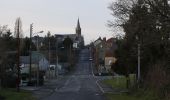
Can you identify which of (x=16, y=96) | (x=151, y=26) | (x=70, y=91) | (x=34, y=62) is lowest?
(x=70, y=91)

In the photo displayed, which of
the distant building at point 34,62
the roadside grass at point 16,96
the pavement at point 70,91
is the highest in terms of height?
the distant building at point 34,62

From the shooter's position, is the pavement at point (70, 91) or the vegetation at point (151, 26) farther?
the pavement at point (70, 91)

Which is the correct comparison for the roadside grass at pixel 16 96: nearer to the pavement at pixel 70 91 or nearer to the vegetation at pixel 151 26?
the pavement at pixel 70 91

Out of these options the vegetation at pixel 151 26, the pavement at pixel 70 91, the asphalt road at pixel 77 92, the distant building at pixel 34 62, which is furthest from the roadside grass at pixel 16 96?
the distant building at pixel 34 62

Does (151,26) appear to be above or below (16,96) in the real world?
above

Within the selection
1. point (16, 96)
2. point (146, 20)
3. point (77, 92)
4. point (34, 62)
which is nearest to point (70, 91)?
point (77, 92)

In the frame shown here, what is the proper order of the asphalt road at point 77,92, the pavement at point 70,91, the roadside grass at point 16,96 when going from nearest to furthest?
the roadside grass at point 16,96 → the asphalt road at point 77,92 → the pavement at point 70,91

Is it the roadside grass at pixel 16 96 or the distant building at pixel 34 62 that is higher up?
the distant building at pixel 34 62

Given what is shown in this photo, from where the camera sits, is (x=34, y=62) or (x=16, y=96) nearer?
(x=16, y=96)

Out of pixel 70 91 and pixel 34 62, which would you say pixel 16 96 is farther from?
pixel 34 62

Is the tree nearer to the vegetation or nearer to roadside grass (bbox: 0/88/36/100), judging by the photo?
the vegetation

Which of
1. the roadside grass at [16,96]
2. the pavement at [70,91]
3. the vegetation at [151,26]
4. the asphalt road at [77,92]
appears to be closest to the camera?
the vegetation at [151,26]

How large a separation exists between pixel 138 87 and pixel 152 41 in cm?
1203

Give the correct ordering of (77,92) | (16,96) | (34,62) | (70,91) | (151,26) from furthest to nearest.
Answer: (34,62) < (70,91) < (77,92) < (16,96) < (151,26)
